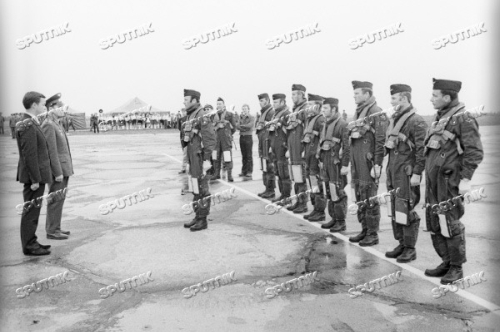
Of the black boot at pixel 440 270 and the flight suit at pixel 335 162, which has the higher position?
the flight suit at pixel 335 162

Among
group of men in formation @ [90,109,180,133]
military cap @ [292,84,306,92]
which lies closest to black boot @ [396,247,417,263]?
military cap @ [292,84,306,92]

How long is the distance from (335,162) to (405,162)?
66.2 inches

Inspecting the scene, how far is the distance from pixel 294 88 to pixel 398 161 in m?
3.73

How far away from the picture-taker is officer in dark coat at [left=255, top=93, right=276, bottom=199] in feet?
34.4

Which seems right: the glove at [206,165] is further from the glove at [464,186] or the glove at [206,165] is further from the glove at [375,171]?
the glove at [464,186]

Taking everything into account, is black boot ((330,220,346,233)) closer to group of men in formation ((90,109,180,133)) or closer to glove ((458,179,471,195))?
glove ((458,179,471,195))

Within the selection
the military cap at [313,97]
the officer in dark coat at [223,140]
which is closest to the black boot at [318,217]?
the military cap at [313,97]

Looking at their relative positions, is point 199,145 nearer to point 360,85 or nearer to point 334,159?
point 334,159

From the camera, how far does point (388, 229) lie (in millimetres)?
7719

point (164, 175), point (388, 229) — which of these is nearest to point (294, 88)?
point (388, 229)

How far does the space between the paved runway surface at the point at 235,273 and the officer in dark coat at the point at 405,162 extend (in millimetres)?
362

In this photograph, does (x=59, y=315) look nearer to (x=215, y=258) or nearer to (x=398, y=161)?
(x=215, y=258)

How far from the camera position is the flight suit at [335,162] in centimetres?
741

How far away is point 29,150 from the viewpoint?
21.1 feet
